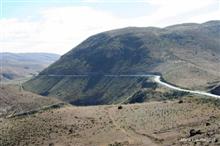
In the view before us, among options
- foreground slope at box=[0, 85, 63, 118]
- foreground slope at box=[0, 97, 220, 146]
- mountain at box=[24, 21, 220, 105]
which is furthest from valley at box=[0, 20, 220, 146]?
foreground slope at box=[0, 85, 63, 118]

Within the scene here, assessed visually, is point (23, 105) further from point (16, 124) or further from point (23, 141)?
point (23, 141)

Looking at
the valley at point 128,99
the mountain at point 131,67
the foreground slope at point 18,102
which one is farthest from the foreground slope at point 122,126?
the mountain at point 131,67

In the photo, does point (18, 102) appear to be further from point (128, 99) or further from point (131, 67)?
point (131, 67)

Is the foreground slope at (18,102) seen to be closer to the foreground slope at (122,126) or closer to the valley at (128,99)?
the valley at (128,99)

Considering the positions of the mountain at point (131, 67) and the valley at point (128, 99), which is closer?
the valley at point (128, 99)

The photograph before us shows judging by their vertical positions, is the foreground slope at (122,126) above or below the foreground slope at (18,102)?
above

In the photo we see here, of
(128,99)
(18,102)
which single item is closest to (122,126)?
(128,99)

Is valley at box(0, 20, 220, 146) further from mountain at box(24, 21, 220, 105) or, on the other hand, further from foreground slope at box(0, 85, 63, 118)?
foreground slope at box(0, 85, 63, 118)
